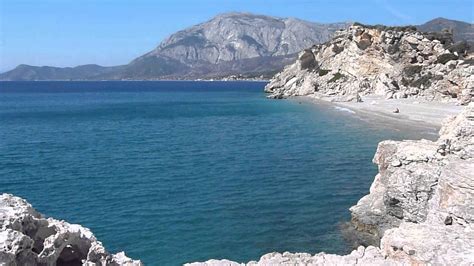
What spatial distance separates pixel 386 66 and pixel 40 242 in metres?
114

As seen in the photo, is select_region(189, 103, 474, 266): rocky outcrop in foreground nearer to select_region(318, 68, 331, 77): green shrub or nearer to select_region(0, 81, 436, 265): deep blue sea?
select_region(0, 81, 436, 265): deep blue sea

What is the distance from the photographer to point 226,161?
44.2 m

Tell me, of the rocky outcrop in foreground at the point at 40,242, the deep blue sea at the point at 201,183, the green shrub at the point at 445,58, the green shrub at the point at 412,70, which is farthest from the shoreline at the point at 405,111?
the rocky outcrop in foreground at the point at 40,242

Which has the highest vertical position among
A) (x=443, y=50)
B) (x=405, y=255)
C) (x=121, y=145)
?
(x=443, y=50)

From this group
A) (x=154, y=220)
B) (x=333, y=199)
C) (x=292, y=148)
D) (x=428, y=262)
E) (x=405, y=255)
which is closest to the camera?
(x=428, y=262)

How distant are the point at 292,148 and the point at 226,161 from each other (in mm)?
9461

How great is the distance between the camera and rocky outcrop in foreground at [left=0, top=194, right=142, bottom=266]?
305 inches

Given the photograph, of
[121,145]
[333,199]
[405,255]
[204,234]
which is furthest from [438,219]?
[121,145]

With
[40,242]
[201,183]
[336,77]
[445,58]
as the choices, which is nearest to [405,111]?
[445,58]

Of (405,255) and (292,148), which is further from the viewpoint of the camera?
(292,148)

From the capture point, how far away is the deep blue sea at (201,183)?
23.7 metres

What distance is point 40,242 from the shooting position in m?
8.81

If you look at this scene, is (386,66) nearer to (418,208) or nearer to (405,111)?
(405,111)

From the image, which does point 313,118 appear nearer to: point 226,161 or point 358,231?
point 226,161
